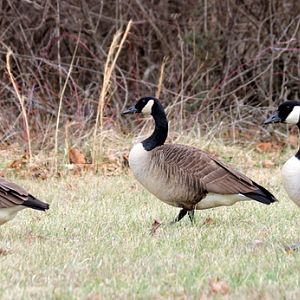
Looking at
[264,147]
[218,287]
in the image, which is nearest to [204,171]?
[218,287]

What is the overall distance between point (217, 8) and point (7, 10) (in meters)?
3.63

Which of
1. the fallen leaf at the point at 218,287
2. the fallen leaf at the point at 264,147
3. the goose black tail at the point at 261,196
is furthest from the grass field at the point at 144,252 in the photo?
the fallen leaf at the point at 264,147

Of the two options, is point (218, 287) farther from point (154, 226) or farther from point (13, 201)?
point (154, 226)

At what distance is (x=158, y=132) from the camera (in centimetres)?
757

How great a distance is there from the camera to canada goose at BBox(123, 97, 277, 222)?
271 inches

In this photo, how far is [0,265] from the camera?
16.8 feet

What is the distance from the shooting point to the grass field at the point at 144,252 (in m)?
4.52

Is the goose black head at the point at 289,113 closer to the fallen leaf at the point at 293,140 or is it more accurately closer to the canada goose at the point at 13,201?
the canada goose at the point at 13,201

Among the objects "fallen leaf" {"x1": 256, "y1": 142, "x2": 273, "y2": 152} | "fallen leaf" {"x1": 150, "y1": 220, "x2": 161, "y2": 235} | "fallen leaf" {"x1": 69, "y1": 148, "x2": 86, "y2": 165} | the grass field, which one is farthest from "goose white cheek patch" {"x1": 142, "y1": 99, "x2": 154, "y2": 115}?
"fallen leaf" {"x1": 256, "y1": 142, "x2": 273, "y2": 152}

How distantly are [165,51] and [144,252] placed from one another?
9708mm

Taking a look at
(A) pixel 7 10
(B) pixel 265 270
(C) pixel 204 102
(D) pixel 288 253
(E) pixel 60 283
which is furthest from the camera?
(A) pixel 7 10

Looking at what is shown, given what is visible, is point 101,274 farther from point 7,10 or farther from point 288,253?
point 7,10

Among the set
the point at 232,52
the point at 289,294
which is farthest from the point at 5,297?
the point at 232,52

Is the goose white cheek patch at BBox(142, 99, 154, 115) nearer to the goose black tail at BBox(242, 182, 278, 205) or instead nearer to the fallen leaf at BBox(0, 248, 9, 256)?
the goose black tail at BBox(242, 182, 278, 205)
